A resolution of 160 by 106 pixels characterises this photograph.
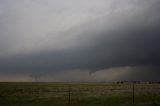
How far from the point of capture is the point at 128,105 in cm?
2734

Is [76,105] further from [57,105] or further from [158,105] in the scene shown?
[158,105]

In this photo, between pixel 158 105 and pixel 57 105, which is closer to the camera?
pixel 158 105

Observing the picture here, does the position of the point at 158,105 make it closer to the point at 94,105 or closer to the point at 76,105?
the point at 94,105

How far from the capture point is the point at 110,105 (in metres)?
28.1

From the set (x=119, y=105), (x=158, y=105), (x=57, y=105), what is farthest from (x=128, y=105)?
(x=57, y=105)

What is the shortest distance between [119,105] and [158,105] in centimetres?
427

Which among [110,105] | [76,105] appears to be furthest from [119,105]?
[76,105]

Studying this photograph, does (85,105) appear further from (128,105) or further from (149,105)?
(149,105)

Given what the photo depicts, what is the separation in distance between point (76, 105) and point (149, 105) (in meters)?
8.36

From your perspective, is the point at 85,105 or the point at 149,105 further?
the point at 85,105

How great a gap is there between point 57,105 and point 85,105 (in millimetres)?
3373

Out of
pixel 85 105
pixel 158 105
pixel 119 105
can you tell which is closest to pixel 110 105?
pixel 119 105

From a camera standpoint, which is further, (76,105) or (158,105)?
(76,105)

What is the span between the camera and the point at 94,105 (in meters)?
28.1
